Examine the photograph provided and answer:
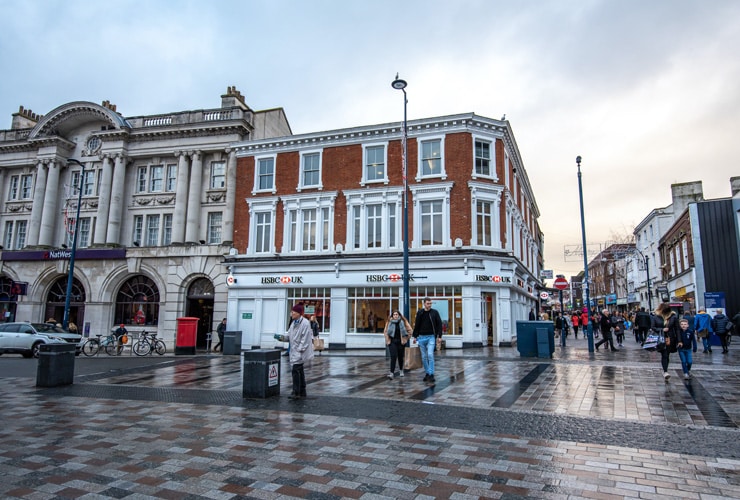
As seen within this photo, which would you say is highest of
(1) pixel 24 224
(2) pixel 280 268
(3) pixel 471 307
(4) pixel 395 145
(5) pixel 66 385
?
(4) pixel 395 145

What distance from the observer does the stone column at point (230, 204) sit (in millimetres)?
26703

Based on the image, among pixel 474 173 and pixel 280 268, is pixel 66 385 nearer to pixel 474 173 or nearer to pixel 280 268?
pixel 280 268

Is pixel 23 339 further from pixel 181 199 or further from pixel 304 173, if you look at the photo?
pixel 304 173

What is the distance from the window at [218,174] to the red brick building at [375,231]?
1.73 meters

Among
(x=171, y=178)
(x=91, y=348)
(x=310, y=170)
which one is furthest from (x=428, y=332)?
(x=171, y=178)

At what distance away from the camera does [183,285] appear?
27.0 metres

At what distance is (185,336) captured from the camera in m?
21.2

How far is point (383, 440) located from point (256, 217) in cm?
2203

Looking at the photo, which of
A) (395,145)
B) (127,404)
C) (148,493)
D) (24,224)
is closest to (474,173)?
(395,145)

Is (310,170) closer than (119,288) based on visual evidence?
Yes

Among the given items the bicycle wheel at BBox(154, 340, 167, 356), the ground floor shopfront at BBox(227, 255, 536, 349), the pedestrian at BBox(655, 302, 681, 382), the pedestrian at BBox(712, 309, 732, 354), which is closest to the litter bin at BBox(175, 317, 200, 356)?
the bicycle wheel at BBox(154, 340, 167, 356)

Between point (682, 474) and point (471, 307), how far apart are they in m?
17.2

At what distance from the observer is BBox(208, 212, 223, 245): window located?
90.7ft

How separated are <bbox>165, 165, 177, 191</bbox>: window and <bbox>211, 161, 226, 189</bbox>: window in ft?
8.87
